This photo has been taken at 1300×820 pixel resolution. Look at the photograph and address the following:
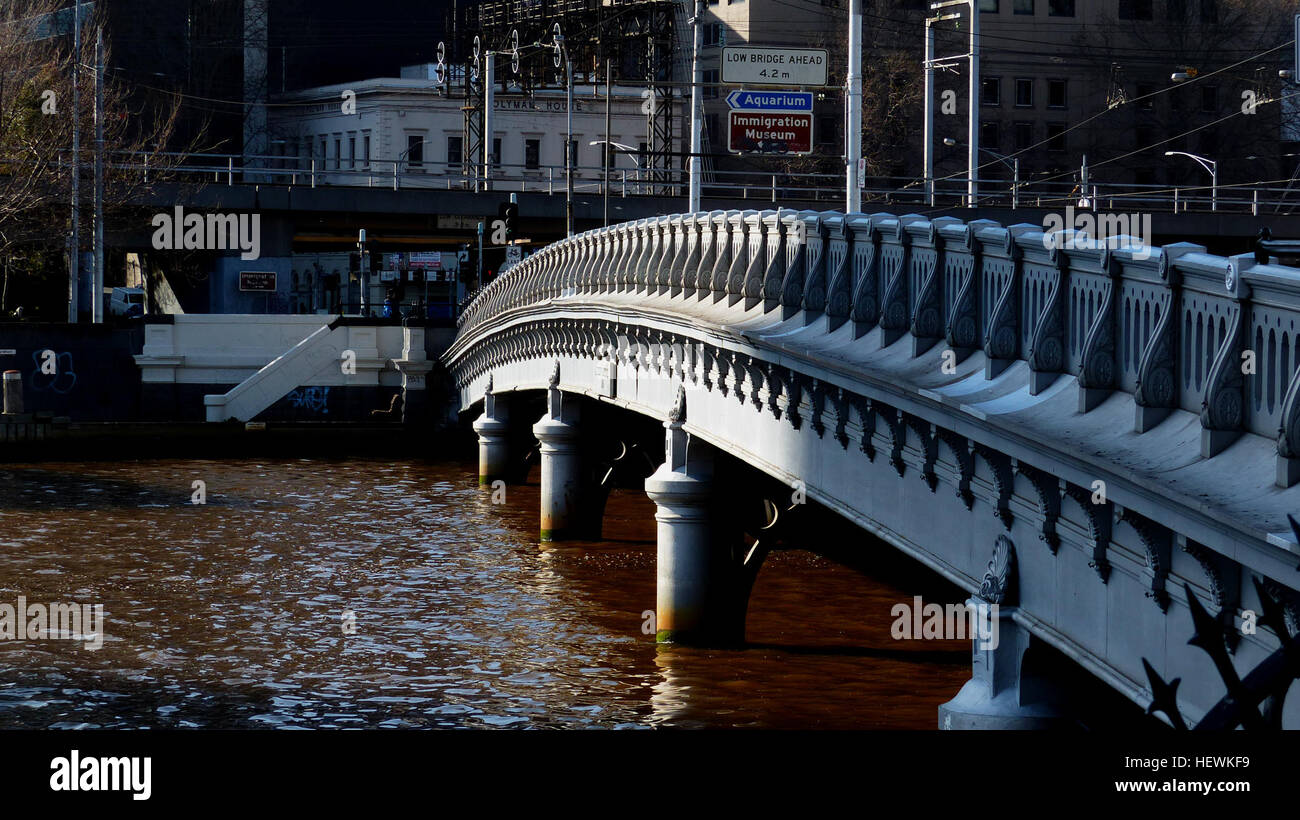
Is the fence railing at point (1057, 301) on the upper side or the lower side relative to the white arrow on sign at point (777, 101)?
lower

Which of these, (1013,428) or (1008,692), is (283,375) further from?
(1013,428)

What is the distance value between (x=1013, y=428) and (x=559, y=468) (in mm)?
22311

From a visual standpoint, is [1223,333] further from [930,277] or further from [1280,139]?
[1280,139]

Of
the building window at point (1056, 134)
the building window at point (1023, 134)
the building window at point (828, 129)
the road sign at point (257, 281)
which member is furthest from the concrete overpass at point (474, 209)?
the building window at point (1023, 134)

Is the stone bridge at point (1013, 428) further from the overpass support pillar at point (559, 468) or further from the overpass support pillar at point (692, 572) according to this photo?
the overpass support pillar at point (559, 468)

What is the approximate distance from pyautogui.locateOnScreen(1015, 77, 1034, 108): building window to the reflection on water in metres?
57.6

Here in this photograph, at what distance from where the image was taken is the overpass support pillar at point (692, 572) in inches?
923

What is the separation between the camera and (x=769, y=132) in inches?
1350

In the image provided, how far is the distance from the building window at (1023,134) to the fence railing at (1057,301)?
230 ft

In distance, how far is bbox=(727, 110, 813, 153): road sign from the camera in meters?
33.7

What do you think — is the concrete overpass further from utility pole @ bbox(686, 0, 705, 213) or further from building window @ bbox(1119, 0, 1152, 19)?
utility pole @ bbox(686, 0, 705, 213)

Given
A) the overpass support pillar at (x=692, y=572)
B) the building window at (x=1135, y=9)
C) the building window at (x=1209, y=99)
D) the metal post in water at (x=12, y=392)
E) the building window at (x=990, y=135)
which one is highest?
the building window at (x=1135, y=9)

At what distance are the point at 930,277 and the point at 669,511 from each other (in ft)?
28.0

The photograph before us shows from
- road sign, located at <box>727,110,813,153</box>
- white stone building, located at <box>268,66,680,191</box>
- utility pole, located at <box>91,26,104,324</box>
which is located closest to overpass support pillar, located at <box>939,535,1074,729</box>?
road sign, located at <box>727,110,813,153</box>
